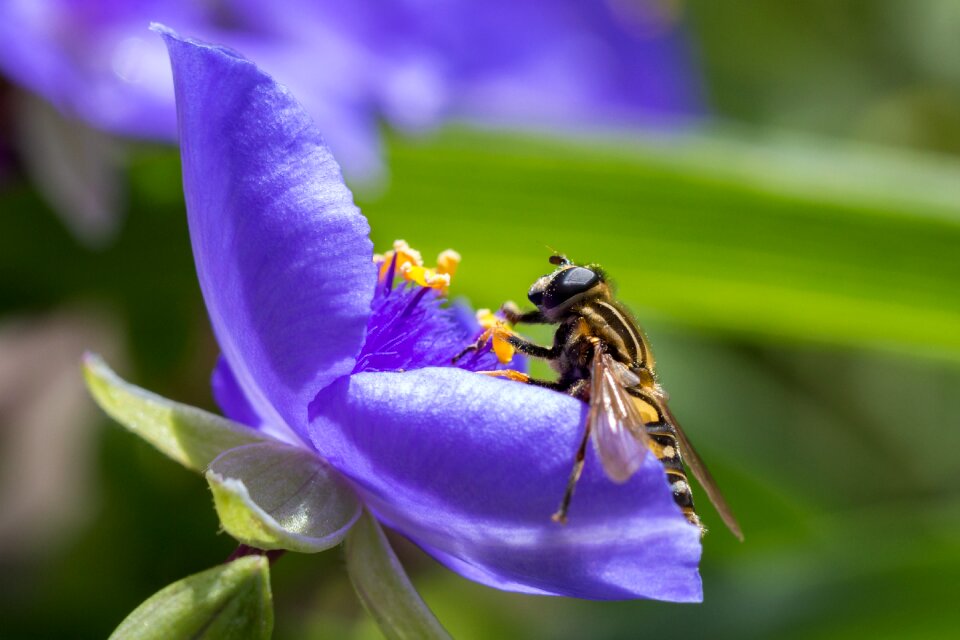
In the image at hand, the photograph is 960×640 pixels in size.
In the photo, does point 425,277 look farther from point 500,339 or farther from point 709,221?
point 709,221

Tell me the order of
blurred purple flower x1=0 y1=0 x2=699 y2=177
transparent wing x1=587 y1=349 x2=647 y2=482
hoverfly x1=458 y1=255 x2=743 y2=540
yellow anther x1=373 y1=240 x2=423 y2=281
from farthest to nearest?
1. blurred purple flower x1=0 y1=0 x2=699 y2=177
2. yellow anther x1=373 y1=240 x2=423 y2=281
3. hoverfly x1=458 y1=255 x2=743 y2=540
4. transparent wing x1=587 y1=349 x2=647 y2=482

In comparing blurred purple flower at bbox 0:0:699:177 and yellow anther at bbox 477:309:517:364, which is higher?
blurred purple flower at bbox 0:0:699:177

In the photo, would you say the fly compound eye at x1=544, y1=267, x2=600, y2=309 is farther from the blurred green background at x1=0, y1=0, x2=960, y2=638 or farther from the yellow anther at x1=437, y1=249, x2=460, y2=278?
the blurred green background at x1=0, y1=0, x2=960, y2=638

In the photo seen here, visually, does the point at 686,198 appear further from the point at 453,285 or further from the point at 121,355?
the point at 121,355

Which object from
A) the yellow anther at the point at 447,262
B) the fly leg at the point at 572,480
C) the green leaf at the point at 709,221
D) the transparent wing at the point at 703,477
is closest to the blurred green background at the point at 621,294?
the green leaf at the point at 709,221

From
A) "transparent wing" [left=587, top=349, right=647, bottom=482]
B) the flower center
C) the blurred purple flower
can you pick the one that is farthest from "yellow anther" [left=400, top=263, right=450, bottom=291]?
the blurred purple flower

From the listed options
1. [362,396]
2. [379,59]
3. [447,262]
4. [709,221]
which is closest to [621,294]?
[709,221]

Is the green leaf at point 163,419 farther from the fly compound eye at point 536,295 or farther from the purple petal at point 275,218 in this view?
the fly compound eye at point 536,295

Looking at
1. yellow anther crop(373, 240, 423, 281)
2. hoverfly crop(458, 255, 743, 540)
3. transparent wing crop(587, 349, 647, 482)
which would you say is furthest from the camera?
yellow anther crop(373, 240, 423, 281)
